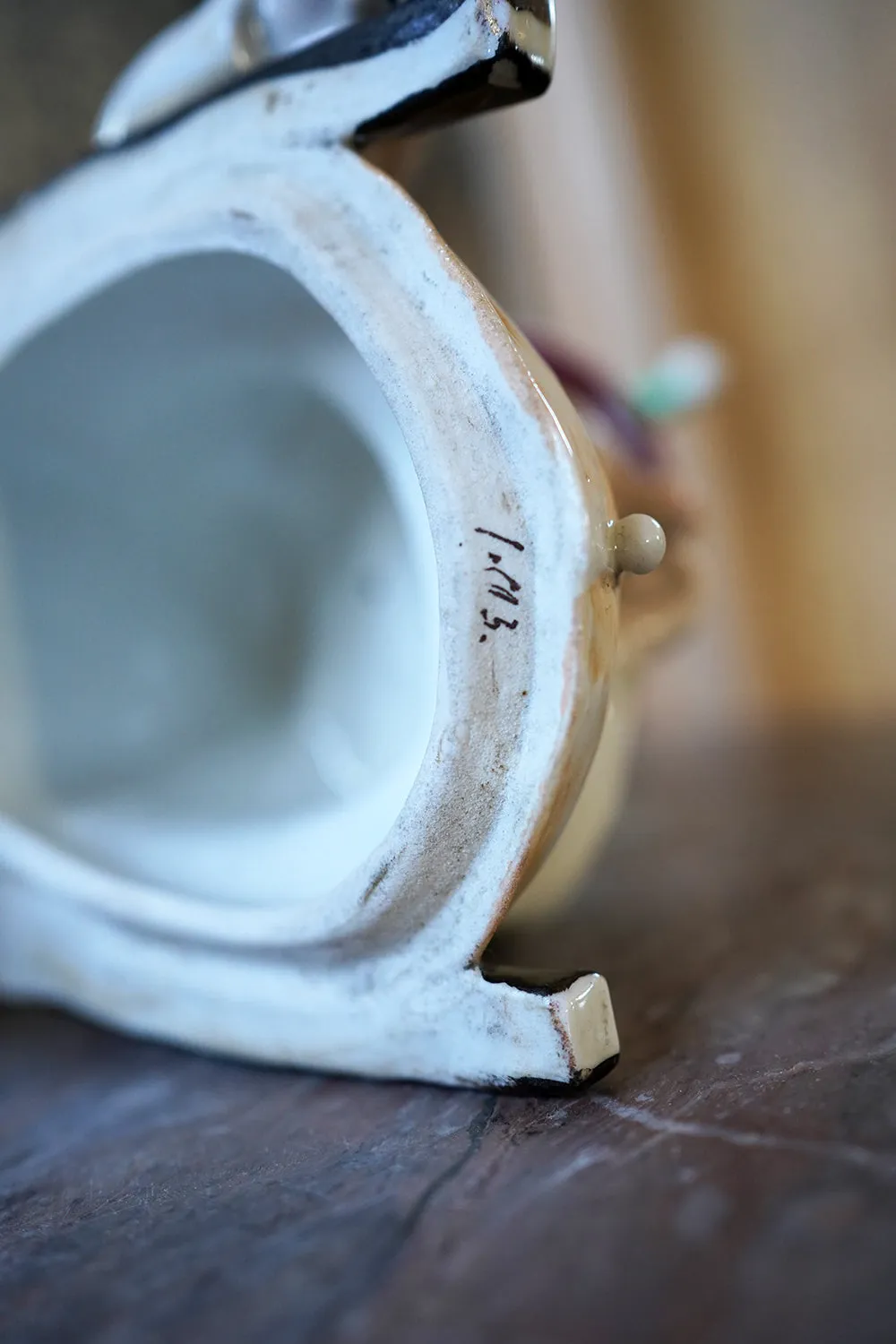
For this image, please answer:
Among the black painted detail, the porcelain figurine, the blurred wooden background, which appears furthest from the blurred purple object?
Result: the blurred wooden background

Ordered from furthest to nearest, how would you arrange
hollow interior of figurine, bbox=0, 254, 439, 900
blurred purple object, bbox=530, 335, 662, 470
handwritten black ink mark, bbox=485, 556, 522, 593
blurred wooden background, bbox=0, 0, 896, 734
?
blurred wooden background, bbox=0, 0, 896, 734 < blurred purple object, bbox=530, 335, 662, 470 < hollow interior of figurine, bbox=0, 254, 439, 900 < handwritten black ink mark, bbox=485, 556, 522, 593

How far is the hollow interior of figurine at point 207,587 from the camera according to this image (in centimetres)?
42

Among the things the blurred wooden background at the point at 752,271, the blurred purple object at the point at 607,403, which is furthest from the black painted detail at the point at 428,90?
the blurred wooden background at the point at 752,271

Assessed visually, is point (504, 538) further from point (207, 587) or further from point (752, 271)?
point (752, 271)

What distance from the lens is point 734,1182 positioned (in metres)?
0.25

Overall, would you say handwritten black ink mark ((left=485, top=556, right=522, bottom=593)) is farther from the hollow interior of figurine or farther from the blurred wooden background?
the blurred wooden background

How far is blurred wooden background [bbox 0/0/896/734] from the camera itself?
1.13 meters

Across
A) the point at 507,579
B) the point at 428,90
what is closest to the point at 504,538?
the point at 507,579

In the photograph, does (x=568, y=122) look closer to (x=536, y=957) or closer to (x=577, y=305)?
(x=577, y=305)

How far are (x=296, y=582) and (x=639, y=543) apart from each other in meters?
0.24

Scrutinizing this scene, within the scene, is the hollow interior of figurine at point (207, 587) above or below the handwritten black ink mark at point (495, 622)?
above

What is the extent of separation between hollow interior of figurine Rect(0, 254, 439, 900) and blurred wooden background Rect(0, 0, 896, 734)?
2.18ft

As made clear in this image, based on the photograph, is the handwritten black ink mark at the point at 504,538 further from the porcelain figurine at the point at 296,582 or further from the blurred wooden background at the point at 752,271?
the blurred wooden background at the point at 752,271

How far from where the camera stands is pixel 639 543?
299 millimetres
